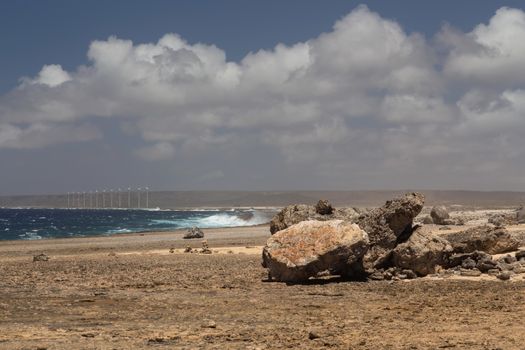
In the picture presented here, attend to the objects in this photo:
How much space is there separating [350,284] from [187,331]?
25.1 feet

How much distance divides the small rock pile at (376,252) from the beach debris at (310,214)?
8.19ft

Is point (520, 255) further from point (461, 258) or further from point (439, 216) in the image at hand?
point (439, 216)

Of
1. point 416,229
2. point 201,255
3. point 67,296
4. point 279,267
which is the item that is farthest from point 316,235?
point 201,255

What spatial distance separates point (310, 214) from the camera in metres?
25.8

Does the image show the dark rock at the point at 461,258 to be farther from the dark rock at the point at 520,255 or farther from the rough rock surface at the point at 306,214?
the rough rock surface at the point at 306,214

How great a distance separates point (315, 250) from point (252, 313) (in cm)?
519

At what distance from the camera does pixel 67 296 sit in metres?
17.0

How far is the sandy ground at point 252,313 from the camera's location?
36.2 feet

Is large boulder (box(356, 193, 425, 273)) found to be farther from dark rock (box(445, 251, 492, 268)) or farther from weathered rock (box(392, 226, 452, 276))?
dark rock (box(445, 251, 492, 268))

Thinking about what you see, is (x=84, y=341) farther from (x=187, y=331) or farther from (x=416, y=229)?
(x=416, y=229)

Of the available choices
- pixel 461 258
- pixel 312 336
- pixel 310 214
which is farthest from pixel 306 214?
pixel 312 336

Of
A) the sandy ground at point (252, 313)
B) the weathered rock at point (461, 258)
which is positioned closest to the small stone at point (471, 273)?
the sandy ground at point (252, 313)

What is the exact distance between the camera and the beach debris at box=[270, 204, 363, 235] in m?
25.4

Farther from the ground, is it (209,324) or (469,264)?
(469,264)
